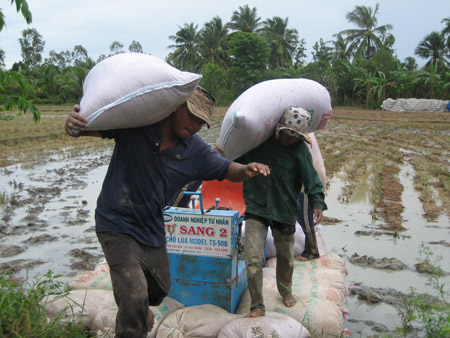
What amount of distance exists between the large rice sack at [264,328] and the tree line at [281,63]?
22.0 metres

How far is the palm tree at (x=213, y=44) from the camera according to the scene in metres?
42.8

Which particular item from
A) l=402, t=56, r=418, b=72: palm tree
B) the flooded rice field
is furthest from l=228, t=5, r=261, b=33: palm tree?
the flooded rice field

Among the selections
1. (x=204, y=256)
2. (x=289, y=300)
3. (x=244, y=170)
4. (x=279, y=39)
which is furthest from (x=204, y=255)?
(x=279, y=39)

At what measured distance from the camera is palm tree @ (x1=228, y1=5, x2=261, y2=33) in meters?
43.6

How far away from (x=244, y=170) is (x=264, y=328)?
3.06 ft

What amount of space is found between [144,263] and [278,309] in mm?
1161

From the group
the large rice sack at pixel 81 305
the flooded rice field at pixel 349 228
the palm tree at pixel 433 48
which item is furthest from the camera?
the palm tree at pixel 433 48

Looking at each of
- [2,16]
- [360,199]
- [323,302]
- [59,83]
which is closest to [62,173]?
[360,199]

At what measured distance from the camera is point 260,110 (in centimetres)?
309

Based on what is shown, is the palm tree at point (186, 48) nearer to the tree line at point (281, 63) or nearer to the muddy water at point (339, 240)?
the tree line at point (281, 63)

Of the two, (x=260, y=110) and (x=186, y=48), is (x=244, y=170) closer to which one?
(x=260, y=110)

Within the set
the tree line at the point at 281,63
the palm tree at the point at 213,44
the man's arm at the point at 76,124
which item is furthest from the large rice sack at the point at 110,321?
the palm tree at the point at 213,44

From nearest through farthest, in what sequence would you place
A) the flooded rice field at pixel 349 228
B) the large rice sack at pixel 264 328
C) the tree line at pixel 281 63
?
the large rice sack at pixel 264 328 → the flooded rice field at pixel 349 228 → the tree line at pixel 281 63

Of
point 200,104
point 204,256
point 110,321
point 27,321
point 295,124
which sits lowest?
point 110,321
